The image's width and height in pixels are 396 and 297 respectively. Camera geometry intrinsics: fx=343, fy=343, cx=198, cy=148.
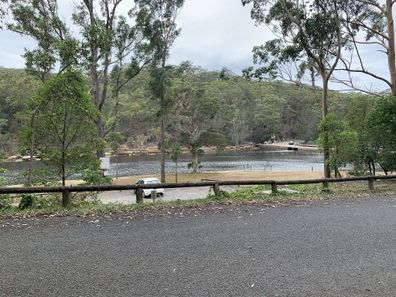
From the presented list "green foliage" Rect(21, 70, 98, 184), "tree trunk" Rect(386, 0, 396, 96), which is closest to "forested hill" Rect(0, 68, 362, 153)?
"tree trunk" Rect(386, 0, 396, 96)

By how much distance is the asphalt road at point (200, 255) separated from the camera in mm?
2990

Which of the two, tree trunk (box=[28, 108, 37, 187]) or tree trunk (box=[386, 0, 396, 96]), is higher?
tree trunk (box=[386, 0, 396, 96])

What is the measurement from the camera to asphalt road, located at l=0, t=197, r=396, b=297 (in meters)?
2.99

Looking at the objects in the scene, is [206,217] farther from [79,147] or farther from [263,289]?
[79,147]

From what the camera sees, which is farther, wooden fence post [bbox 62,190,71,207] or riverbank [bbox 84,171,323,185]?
riverbank [bbox 84,171,323,185]

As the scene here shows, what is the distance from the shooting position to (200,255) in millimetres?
3771

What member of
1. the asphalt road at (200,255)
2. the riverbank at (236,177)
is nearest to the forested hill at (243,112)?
the riverbank at (236,177)

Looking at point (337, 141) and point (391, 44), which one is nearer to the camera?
point (391, 44)

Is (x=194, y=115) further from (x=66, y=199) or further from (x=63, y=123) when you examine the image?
(x=66, y=199)

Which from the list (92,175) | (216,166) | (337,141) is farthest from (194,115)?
(92,175)

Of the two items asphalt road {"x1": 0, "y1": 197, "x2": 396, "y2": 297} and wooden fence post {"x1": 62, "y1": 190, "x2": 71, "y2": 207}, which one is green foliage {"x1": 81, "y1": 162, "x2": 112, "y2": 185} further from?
asphalt road {"x1": 0, "y1": 197, "x2": 396, "y2": 297}

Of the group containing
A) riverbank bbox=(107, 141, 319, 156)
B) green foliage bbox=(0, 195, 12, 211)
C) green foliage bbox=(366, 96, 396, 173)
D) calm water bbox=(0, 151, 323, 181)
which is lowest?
calm water bbox=(0, 151, 323, 181)

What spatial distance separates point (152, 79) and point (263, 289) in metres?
24.1

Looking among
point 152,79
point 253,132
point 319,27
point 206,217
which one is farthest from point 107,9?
point 253,132
